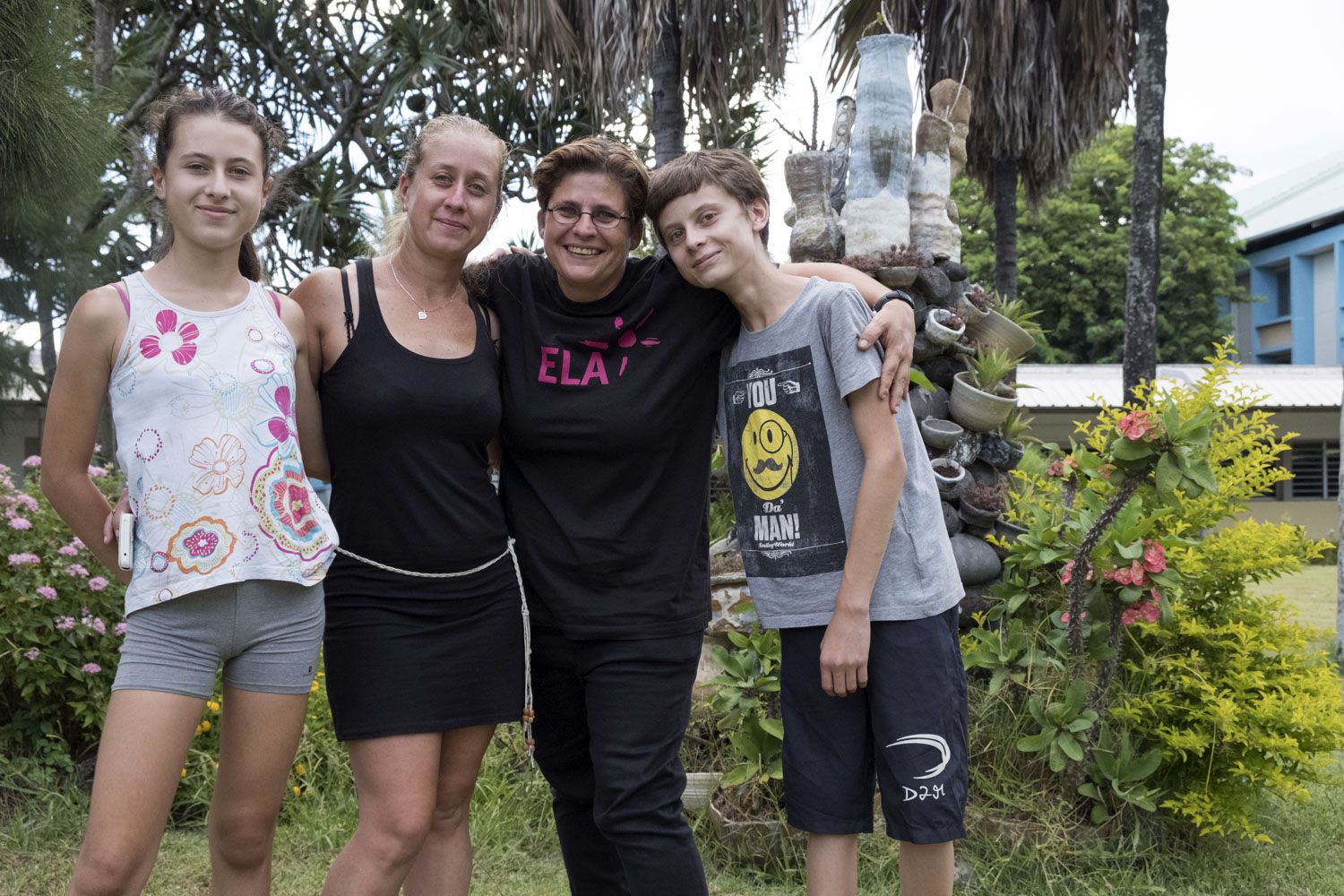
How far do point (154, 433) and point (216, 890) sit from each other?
0.94m

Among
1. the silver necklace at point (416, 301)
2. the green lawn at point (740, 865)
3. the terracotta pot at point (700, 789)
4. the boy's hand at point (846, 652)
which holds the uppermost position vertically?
the silver necklace at point (416, 301)

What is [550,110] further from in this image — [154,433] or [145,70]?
[154,433]

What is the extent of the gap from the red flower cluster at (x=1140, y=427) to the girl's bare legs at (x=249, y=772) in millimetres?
2486

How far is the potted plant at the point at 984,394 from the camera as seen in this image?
A: 4.75m

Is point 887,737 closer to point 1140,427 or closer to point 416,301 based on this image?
point 416,301

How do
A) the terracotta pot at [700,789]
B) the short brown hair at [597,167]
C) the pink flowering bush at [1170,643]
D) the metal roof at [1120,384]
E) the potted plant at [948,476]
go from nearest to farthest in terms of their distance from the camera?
the short brown hair at [597,167]
the pink flowering bush at [1170,643]
the terracotta pot at [700,789]
the potted plant at [948,476]
the metal roof at [1120,384]

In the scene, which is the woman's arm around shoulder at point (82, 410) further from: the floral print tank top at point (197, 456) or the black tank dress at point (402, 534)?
the black tank dress at point (402, 534)

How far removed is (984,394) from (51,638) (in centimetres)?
391

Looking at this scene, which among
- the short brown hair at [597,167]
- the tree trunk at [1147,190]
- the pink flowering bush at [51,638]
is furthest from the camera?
the tree trunk at [1147,190]

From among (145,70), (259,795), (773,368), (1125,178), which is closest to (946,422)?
(773,368)

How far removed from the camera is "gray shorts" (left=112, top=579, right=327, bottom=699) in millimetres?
2064

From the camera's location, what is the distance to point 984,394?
472cm

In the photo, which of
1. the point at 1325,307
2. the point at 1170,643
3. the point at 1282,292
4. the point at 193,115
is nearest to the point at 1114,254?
the point at 1325,307

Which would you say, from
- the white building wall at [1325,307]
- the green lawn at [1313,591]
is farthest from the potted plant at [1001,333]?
the white building wall at [1325,307]
